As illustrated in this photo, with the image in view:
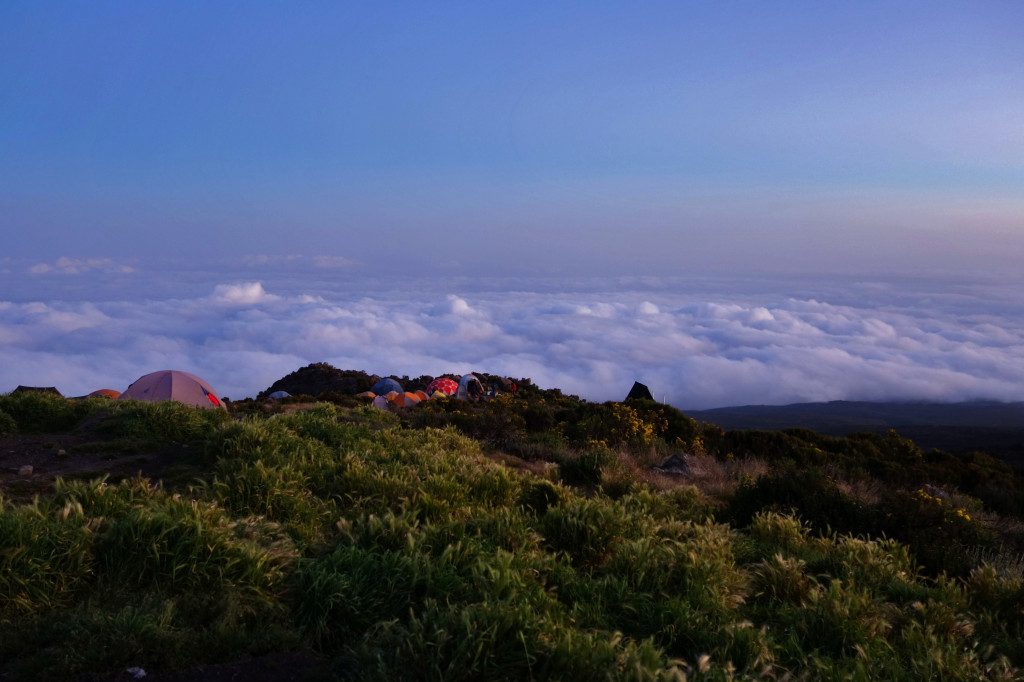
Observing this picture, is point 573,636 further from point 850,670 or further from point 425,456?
point 425,456

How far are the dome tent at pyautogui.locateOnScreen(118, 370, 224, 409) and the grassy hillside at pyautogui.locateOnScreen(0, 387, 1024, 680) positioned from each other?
458 inches

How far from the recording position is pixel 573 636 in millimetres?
3469

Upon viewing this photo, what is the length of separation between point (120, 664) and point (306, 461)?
3.81 m

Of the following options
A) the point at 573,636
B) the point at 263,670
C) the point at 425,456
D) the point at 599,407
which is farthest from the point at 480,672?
the point at 599,407

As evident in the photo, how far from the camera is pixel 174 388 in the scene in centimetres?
1861

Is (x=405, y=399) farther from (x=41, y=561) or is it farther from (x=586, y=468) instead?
(x=41, y=561)

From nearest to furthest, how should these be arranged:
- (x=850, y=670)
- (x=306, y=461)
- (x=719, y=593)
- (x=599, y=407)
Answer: (x=850, y=670)
(x=719, y=593)
(x=306, y=461)
(x=599, y=407)

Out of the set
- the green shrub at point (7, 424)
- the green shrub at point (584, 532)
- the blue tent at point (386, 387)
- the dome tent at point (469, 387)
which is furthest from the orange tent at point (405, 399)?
the green shrub at point (584, 532)

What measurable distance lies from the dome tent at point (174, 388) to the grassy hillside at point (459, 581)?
11.6 meters

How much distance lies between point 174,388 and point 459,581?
1732 centimetres

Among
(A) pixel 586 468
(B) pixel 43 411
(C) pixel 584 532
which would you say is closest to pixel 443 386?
(B) pixel 43 411

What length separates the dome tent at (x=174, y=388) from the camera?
60.4ft

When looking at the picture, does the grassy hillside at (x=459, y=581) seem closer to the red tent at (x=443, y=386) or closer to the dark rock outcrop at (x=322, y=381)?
the red tent at (x=443, y=386)

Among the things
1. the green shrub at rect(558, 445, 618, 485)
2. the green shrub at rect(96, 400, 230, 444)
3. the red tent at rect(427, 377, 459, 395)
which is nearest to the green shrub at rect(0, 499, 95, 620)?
the green shrub at rect(96, 400, 230, 444)
